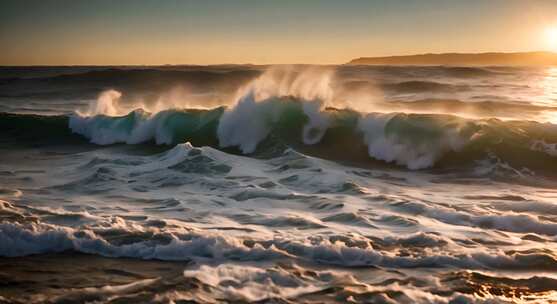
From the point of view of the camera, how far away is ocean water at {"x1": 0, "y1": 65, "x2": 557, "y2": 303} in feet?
18.3

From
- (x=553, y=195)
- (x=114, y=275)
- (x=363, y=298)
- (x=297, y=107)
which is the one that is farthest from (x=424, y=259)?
(x=297, y=107)

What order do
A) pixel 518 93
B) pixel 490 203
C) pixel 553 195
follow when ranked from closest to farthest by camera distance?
pixel 490 203, pixel 553 195, pixel 518 93

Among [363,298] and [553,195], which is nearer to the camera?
[363,298]

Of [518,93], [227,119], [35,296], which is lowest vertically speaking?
[35,296]

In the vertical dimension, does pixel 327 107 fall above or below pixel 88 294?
above

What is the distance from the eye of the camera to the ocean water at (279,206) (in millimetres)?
5566

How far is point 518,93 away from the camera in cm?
3441

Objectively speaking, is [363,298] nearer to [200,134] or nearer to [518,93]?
[200,134]

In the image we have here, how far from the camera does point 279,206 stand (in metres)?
8.91

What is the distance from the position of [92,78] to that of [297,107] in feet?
130

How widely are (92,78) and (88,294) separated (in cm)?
5017

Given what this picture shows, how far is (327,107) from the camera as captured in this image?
17891 mm

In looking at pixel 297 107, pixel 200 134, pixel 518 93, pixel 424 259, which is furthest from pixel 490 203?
pixel 518 93

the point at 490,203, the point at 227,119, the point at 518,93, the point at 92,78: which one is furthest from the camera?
the point at 92,78
